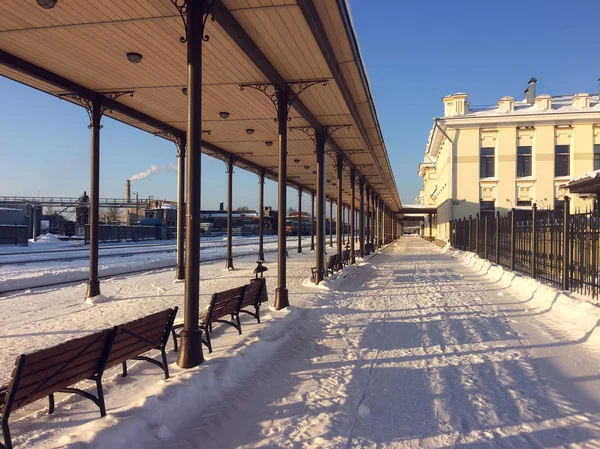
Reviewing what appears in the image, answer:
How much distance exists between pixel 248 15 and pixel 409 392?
503 cm

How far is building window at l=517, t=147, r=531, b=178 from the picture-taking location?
3412 cm

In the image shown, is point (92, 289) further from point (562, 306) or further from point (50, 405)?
point (562, 306)

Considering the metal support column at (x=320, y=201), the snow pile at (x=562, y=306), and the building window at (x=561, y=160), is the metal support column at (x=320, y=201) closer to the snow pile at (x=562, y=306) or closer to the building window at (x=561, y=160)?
the snow pile at (x=562, y=306)

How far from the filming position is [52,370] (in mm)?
3521

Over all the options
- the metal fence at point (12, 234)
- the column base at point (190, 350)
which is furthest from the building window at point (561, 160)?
the metal fence at point (12, 234)

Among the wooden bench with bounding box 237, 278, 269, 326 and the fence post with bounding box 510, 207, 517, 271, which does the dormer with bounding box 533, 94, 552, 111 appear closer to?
the fence post with bounding box 510, 207, 517, 271

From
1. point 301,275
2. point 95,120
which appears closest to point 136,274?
point 301,275

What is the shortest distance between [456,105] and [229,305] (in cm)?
3261

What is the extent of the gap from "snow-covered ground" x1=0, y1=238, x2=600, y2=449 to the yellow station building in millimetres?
26199

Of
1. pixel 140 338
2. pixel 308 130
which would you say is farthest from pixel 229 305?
pixel 308 130

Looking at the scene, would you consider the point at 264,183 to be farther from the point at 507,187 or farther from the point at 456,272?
the point at 507,187

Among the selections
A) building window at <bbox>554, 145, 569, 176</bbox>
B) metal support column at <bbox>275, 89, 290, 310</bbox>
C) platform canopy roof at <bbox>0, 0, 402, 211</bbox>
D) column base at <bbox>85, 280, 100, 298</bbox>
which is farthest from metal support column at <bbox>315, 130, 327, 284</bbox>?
building window at <bbox>554, 145, 569, 176</bbox>

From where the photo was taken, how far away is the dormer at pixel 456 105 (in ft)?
115

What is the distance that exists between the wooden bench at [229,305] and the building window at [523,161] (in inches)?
1230
